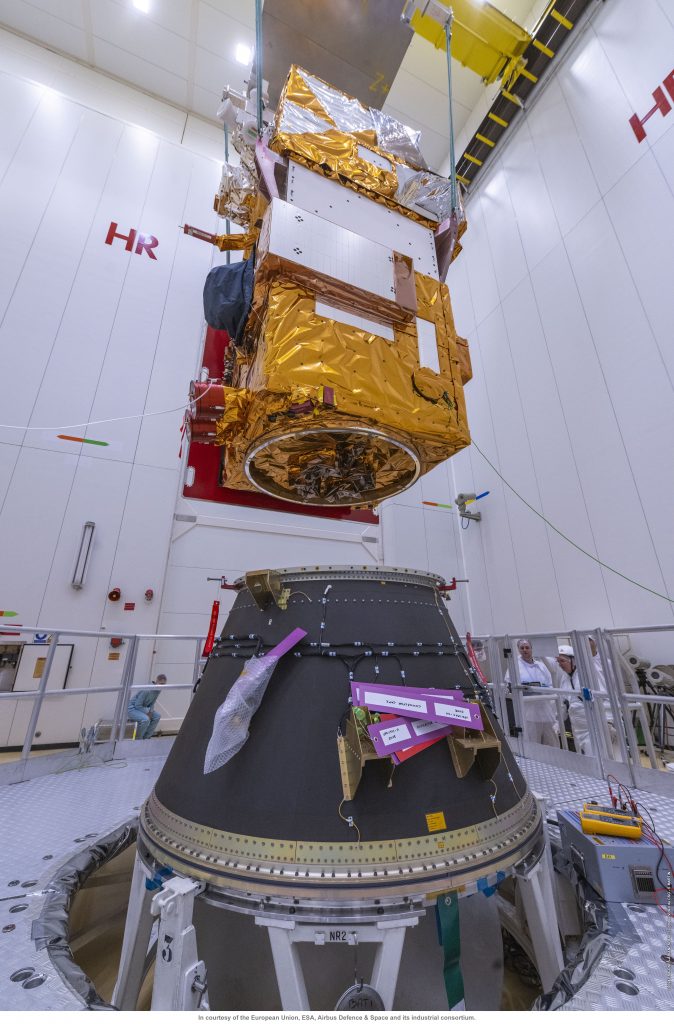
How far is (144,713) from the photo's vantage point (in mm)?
4707

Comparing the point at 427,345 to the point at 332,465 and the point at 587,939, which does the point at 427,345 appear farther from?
the point at 587,939

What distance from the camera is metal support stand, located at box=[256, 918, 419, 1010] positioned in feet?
4.05

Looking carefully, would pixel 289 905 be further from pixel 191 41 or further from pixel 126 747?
pixel 191 41

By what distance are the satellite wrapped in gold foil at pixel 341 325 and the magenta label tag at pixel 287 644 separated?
3.44 feet

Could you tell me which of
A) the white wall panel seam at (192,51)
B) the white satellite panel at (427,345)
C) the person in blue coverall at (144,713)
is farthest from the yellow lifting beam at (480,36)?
the person in blue coverall at (144,713)

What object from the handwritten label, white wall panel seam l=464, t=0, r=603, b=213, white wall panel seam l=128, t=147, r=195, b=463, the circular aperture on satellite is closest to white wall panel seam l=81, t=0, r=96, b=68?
white wall panel seam l=128, t=147, r=195, b=463

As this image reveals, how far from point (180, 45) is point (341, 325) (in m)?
8.99

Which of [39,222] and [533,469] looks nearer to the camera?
[39,222]

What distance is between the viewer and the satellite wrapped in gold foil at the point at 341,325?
7.26 feet

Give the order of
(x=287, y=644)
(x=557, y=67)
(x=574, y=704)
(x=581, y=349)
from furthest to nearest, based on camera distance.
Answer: (x=557, y=67)
(x=581, y=349)
(x=574, y=704)
(x=287, y=644)

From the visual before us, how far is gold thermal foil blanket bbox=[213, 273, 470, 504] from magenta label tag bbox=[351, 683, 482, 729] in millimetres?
1284

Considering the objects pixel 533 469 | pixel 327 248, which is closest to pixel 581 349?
pixel 533 469

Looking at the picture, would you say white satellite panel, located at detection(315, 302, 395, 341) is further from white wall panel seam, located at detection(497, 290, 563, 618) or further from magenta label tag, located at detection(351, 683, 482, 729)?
white wall panel seam, located at detection(497, 290, 563, 618)
